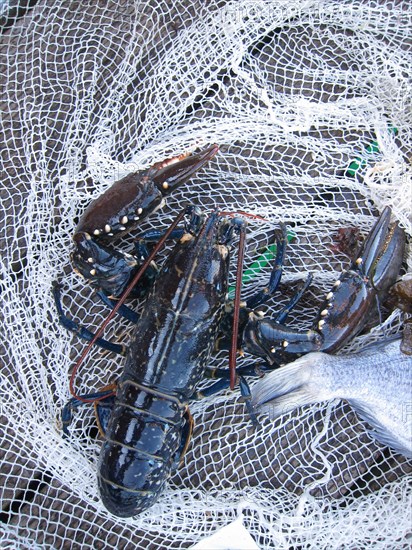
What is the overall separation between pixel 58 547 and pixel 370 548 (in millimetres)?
1202

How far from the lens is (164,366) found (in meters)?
2.09

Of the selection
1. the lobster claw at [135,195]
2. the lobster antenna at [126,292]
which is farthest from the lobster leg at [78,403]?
the lobster claw at [135,195]

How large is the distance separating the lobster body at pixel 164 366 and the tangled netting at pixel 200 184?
0.15m

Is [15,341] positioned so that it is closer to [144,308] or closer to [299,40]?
[144,308]

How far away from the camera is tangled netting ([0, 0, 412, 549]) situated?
215 cm

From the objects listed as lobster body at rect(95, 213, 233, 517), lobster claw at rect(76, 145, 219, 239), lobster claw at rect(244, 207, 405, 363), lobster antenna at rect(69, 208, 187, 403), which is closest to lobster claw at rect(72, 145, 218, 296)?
lobster claw at rect(76, 145, 219, 239)

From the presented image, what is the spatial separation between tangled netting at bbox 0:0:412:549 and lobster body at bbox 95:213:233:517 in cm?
15

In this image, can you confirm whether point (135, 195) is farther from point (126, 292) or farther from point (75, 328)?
point (75, 328)

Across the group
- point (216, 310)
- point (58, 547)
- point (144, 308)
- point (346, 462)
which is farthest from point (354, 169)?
point (58, 547)

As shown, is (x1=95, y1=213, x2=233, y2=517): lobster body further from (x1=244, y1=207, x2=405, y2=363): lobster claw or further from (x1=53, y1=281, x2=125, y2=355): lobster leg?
(x1=244, y1=207, x2=405, y2=363): lobster claw

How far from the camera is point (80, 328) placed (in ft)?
7.08

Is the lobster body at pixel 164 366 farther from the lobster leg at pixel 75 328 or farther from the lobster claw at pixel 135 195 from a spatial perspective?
the lobster claw at pixel 135 195

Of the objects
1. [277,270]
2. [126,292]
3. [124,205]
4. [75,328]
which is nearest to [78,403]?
[75,328]

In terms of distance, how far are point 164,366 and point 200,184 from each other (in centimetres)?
76
